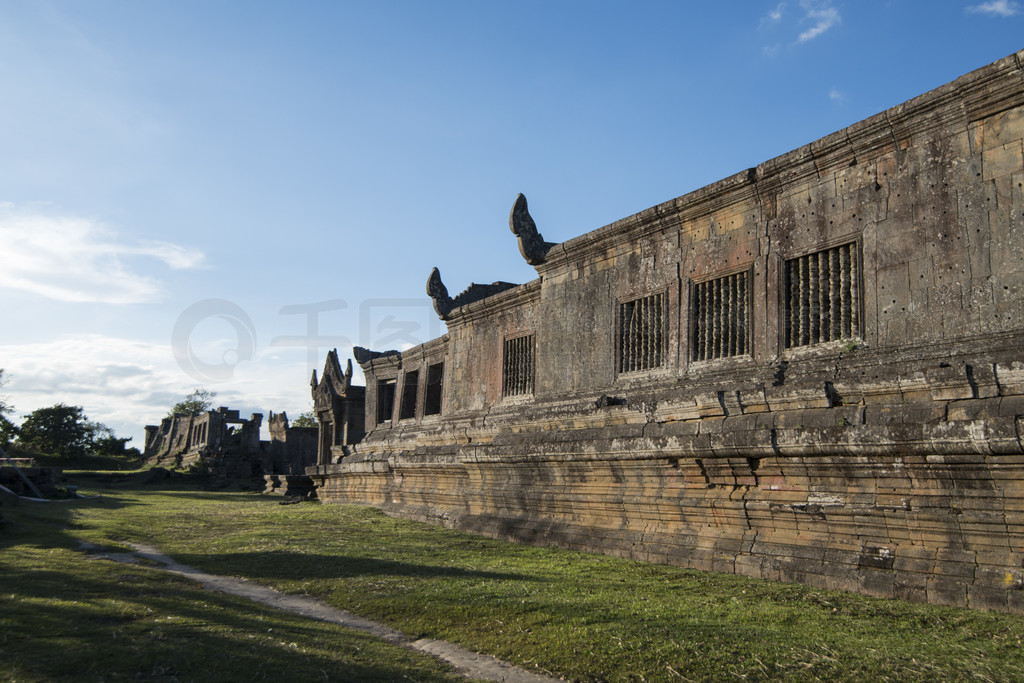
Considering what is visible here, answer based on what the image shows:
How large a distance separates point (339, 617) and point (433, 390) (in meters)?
11.9

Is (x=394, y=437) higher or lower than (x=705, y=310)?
lower

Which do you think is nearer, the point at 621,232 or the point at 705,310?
the point at 705,310

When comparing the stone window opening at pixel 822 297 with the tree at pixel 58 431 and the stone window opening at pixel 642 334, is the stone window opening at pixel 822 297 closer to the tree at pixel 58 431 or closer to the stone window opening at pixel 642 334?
the stone window opening at pixel 642 334

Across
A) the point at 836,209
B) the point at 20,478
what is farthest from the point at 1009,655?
the point at 20,478

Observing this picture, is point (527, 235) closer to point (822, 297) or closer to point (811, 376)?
point (822, 297)

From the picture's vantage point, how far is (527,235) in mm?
12602

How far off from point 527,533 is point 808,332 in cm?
449

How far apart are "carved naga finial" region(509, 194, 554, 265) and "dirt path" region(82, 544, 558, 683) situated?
21.5 ft

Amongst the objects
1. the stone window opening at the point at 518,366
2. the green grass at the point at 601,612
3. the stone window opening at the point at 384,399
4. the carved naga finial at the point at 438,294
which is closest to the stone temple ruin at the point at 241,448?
the stone window opening at the point at 384,399

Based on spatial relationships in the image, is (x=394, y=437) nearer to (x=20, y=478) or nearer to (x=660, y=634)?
(x=20, y=478)

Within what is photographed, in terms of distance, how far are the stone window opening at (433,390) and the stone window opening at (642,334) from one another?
819cm

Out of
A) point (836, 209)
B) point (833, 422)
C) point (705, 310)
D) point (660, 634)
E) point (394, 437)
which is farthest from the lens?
point (394, 437)

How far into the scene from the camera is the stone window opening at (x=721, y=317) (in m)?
8.72

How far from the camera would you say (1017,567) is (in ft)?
17.8
